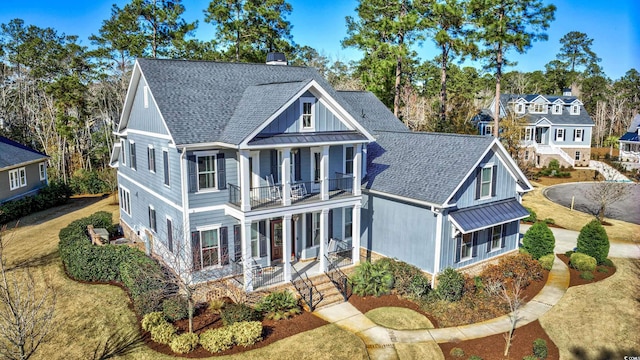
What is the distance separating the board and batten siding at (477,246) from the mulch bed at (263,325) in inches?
263

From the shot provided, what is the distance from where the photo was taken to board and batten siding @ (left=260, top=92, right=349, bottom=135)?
61.0 feet

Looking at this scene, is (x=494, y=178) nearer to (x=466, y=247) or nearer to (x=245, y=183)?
(x=466, y=247)

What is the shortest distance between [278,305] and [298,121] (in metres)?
7.88

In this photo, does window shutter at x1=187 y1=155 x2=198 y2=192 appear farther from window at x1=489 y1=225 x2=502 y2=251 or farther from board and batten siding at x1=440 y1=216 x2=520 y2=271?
window at x1=489 y1=225 x2=502 y2=251

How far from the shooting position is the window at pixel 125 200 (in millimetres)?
27684

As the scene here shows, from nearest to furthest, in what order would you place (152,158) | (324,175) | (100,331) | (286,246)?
(100,331) < (286,246) < (324,175) < (152,158)

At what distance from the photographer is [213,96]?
21281 millimetres

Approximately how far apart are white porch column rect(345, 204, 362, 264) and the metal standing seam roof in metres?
4.43

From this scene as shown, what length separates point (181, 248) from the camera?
58.2ft

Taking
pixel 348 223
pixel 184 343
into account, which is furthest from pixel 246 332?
pixel 348 223

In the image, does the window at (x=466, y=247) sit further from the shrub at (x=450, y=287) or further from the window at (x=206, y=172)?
the window at (x=206, y=172)

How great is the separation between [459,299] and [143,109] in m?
18.1

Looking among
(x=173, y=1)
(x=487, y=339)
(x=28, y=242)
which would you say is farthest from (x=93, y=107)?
(x=487, y=339)

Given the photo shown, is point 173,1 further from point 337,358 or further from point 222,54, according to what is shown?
point 337,358
